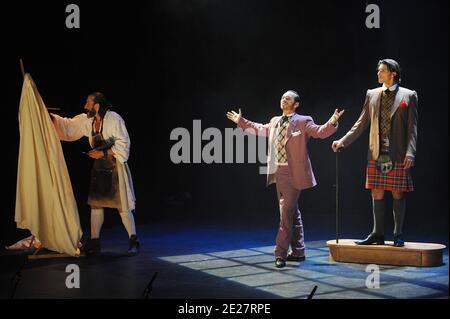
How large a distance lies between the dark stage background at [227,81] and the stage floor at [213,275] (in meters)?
1.48

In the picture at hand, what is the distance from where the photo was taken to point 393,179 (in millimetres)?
5297

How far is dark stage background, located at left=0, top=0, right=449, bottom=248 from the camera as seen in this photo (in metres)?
7.16

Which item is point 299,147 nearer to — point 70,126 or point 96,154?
point 96,154

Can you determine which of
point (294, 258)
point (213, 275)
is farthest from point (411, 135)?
point (213, 275)

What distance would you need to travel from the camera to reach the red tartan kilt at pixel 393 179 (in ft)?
17.3

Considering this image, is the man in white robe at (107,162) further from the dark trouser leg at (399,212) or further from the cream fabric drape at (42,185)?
the dark trouser leg at (399,212)

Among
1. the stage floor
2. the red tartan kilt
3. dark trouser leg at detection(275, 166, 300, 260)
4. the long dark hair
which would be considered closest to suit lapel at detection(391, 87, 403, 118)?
the red tartan kilt

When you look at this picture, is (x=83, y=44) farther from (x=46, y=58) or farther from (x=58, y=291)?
(x=58, y=291)

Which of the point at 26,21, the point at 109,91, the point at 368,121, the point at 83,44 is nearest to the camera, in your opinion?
the point at 368,121

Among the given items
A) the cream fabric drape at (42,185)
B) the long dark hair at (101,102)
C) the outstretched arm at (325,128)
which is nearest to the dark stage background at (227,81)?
the cream fabric drape at (42,185)

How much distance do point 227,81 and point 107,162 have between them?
10.2ft

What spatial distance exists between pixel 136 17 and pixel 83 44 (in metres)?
0.94
